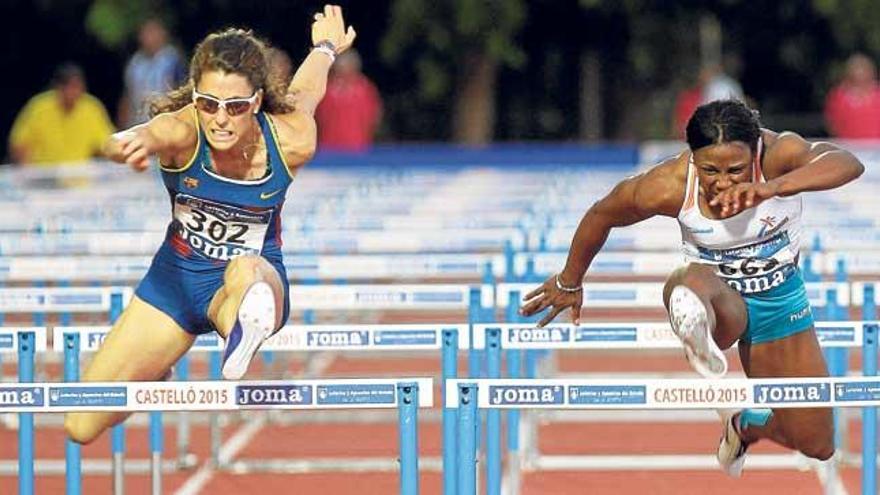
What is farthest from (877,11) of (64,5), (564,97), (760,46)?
(64,5)

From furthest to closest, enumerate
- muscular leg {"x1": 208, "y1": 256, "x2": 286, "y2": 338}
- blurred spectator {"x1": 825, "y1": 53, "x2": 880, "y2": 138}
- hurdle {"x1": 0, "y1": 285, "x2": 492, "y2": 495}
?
blurred spectator {"x1": 825, "y1": 53, "x2": 880, "y2": 138} < hurdle {"x1": 0, "y1": 285, "x2": 492, "y2": 495} < muscular leg {"x1": 208, "y1": 256, "x2": 286, "y2": 338}

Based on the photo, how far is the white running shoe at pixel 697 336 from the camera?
7.25 m

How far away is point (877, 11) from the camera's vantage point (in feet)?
97.3

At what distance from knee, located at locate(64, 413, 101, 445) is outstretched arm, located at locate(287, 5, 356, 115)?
4.39ft

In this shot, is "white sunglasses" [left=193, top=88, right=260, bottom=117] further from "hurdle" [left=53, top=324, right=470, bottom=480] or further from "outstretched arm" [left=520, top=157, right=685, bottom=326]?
"outstretched arm" [left=520, top=157, right=685, bottom=326]

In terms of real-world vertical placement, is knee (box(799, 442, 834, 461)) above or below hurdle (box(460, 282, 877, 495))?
below

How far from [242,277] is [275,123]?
695 millimetres

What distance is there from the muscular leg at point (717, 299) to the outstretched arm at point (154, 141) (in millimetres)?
1728

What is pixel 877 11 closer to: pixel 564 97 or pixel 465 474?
pixel 564 97

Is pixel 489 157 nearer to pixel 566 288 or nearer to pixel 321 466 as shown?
pixel 321 466

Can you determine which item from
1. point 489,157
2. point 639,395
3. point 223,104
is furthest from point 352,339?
point 489,157

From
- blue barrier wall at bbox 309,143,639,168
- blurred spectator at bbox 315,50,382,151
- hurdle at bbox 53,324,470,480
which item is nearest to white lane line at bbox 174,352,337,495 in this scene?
hurdle at bbox 53,324,470,480

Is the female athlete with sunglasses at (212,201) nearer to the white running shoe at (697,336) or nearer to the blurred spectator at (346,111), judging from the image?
the white running shoe at (697,336)

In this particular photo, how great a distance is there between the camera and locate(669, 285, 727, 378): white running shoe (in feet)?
23.8
